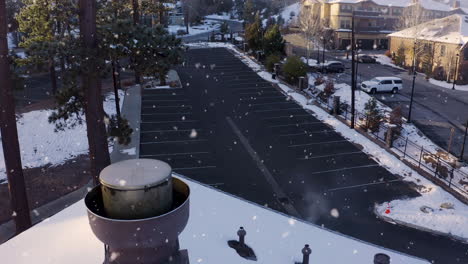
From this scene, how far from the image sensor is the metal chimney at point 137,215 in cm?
426

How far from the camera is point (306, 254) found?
23.8ft

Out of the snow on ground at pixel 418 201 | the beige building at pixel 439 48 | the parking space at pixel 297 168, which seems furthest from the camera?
the beige building at pixel 439 48

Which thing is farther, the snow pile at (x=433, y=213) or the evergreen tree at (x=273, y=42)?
the evergreen tree at (x=273, y=42)

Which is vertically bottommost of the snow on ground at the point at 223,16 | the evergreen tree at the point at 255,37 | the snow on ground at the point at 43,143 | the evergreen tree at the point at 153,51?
the snow on ground at the point at 43,143

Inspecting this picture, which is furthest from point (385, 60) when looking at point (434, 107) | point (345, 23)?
point (434, 107)

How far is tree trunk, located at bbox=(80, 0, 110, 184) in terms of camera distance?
33.9 feet

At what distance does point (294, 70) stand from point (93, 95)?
24.4 m

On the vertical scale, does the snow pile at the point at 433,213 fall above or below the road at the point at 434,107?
below

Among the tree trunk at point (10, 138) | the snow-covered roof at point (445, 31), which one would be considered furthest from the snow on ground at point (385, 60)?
the tree trunk at point (10, 138)

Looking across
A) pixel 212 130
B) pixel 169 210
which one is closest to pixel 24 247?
pixel 169 210

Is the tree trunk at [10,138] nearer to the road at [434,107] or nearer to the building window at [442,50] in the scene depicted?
the road at [434,107]

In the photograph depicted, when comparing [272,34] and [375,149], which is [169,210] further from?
[272,34]

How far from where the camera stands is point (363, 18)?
2516 inches

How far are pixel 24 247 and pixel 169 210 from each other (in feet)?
15.1
